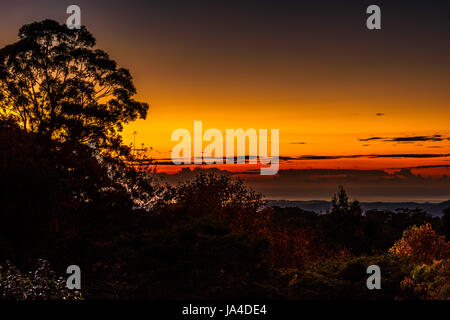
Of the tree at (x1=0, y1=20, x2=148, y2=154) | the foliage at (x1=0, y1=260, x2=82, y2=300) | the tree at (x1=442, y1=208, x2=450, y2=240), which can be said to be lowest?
the tree at (x1=442, y1=208, x2=450, y2=240)

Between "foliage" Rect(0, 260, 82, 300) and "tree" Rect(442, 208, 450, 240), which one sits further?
"tree" Rect(442, 208, 450, 240)

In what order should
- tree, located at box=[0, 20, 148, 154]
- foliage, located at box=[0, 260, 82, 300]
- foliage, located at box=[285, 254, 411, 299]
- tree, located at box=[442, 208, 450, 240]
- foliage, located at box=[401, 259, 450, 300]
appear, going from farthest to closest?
1. tree, located at box=[442, 208, 450, 240]
2. tree, located at box=[0, 20, 148, 154]
3. foliage, located at box=[285, 254, 411, 299]
4. foliage, located at box=[401, 259, 450, 300]
5. foliage, located at box=[0, 260, 82, 300]

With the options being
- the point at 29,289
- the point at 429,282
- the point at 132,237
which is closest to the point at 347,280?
the point at 429,282

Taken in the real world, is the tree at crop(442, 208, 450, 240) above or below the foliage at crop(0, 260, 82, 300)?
below

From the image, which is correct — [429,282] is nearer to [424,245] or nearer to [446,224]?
[424,245]

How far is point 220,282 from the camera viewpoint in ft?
64.0

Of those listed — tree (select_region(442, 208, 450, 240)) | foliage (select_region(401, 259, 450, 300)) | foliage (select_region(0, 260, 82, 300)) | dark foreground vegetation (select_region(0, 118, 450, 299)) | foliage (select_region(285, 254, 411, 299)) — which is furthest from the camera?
tree (select_region(442, 208, 450, 240))

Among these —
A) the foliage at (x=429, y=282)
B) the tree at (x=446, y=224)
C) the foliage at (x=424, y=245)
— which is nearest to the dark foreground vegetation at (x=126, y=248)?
the foliage at (x=429, y=282)

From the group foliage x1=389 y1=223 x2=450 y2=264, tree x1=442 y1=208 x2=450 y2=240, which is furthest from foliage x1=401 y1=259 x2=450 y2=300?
tree x1=442 y1=208 x2=450 y2=240

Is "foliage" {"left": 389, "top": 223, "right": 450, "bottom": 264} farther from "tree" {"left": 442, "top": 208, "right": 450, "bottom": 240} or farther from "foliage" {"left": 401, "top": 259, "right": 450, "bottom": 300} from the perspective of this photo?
"tree" {"left": 442, "top": 208, "right": 450, "bottom": 240}
